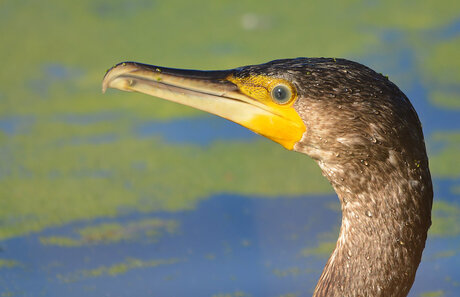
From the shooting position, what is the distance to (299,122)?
2.67 meters

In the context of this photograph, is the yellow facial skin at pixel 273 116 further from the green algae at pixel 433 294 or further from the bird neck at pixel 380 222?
the green algae at pixel 433 294

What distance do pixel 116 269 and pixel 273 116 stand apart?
1.58m

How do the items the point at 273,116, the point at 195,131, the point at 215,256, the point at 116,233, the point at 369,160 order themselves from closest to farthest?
the point at 369,160 < the point at 273,116 < the point at 215,256 < the point at 116,233 < the point at 195,131

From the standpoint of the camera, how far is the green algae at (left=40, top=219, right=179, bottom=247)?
4184mm

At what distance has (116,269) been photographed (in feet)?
13.0

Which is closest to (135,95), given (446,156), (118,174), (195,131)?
(195,131)

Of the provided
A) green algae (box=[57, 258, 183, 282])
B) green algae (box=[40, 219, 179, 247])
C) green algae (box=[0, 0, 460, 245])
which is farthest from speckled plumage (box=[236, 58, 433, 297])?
green algae (box=[0, 0, 460, 245])

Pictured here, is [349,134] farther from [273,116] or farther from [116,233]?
[116,233]

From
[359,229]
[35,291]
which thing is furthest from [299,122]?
[35,291]

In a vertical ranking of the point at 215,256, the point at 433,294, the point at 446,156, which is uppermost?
the point at 446,156

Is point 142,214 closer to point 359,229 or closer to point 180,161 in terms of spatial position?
point 180,161

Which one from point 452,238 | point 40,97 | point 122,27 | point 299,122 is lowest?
point 299,122

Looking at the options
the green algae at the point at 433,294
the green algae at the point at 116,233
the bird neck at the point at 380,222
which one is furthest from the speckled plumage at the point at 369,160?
the green algae at the point at 116,233

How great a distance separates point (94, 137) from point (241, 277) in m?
1.74
